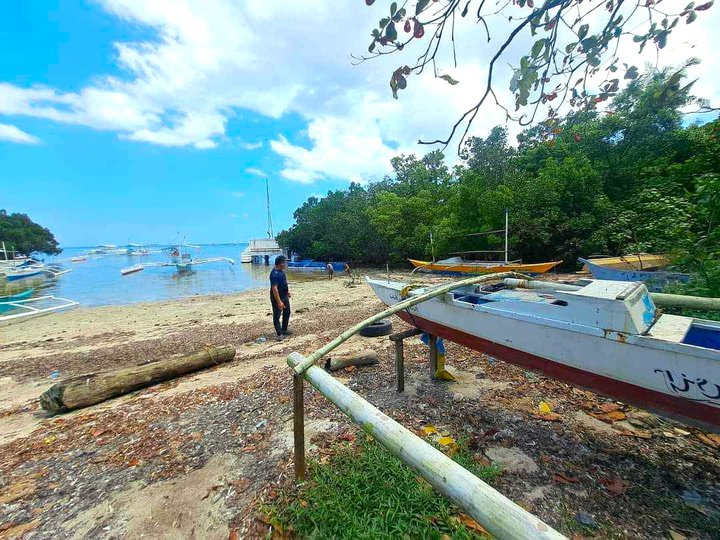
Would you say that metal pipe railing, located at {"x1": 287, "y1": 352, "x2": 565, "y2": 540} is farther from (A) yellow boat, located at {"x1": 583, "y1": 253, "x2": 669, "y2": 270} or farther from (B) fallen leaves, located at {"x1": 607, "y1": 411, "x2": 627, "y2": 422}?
(A) yellow boat, located at {"x1": 583, "y1": 253, "x2": 669, "y2": 270}

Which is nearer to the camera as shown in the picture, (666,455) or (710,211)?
(666,455)

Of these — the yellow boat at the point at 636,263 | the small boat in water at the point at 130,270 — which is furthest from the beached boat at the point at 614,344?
the small boat in water at the point at 130,270

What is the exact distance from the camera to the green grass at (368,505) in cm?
224

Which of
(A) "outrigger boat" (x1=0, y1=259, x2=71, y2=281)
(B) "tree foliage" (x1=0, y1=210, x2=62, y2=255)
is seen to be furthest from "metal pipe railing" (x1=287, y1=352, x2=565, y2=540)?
(B) "tree foliage" (x1=0, y1=210, x2=62, y2=255)

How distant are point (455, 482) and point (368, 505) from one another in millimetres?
1534

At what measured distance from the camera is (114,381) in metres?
5.02

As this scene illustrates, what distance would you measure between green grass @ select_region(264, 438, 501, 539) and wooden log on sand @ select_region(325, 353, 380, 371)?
2.39 m

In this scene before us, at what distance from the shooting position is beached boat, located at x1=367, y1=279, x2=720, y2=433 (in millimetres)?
2371

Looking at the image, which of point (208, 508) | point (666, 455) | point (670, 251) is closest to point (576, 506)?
point (666, 455)

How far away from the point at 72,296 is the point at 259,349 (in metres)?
24.8

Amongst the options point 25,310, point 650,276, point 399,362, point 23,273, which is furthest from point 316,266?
point 23,273

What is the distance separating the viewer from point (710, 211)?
17.7ft

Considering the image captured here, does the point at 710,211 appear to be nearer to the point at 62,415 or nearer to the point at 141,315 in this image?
the point at 62,415

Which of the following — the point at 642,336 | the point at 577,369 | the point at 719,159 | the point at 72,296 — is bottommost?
the point at 72,296
